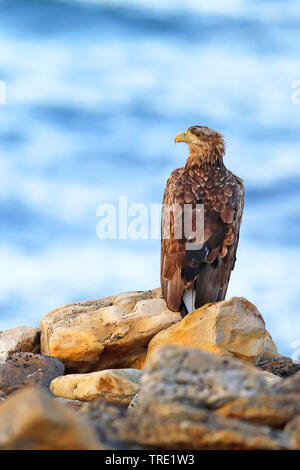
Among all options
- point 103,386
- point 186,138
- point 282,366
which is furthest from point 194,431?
point 186,138

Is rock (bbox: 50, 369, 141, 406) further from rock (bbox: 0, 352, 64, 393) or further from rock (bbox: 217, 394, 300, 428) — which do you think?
rock (bbox: 217, 394, 300, 428)

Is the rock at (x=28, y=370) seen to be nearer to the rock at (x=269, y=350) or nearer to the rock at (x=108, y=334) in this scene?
the rock at (x=108, y=334)

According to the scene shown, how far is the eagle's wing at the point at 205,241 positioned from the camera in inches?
452

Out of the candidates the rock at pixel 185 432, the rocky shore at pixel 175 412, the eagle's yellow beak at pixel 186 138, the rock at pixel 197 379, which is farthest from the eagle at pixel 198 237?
the rock at pixel 185 432

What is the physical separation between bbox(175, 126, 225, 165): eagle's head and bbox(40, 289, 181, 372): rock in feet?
8.34

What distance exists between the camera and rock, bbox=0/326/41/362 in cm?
1198

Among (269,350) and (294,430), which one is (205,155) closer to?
(269,350)

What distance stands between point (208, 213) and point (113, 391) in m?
3.70

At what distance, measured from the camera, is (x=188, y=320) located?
35.8 ft

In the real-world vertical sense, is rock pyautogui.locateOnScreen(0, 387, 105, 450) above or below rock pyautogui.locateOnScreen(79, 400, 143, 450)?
above

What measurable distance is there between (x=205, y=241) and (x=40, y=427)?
7723 mm

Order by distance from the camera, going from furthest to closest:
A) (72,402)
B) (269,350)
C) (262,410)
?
(269,350)
(72,402)
(262,410)

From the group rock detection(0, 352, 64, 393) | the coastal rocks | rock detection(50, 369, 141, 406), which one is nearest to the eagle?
the coastal rocks

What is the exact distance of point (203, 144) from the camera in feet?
41.5
